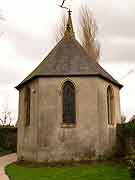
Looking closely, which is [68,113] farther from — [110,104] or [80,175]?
[80,175]

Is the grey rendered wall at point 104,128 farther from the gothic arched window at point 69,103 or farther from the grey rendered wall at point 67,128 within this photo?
the gothic arched window at point 69,103

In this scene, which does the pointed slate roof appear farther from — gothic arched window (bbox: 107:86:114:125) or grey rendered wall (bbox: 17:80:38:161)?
grey rendered wall (bbox: 17:80:38:161)

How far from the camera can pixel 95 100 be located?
60.4 ft

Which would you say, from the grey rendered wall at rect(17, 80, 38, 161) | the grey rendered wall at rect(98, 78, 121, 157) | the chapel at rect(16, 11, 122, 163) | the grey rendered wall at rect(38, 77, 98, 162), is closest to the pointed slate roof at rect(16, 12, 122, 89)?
the chapel at rect(16, 11, 122, 163)

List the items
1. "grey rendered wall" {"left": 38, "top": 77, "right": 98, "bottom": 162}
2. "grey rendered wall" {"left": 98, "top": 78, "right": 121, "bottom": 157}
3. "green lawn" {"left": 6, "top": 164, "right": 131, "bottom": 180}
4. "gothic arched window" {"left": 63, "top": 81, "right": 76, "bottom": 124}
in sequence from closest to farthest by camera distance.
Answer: "green lawn" {"left": 6, "top": 164, "right": 131, "bottom": 180} < "grey rendered wall" {"left": 38, "top": 77, "right": 98, "bottom": 162} < "gothic arched window" {"left": 63, "top": 81, "right": 76, "bottom": 124} < "grey rendered wall" {"left": 98, "top": 78, "right": 121, "bottom": 157}

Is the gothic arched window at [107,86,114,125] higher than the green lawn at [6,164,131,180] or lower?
higher

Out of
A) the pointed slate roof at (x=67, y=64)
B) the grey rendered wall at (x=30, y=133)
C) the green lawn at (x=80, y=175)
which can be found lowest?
the green lawn at (x=80, y=175)

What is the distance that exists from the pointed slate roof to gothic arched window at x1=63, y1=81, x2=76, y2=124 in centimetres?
84

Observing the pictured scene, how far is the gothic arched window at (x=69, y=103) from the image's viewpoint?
18344 mm

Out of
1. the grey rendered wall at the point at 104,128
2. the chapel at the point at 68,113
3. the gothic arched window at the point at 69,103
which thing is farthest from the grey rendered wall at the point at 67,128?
the grey rendered wall at the point at 104,128

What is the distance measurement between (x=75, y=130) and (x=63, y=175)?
15.4 feet

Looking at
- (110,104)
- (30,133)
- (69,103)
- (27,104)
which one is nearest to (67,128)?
(69,103)

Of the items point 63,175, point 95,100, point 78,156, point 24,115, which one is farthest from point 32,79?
point 63,175

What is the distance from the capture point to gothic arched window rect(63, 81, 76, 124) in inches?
722
